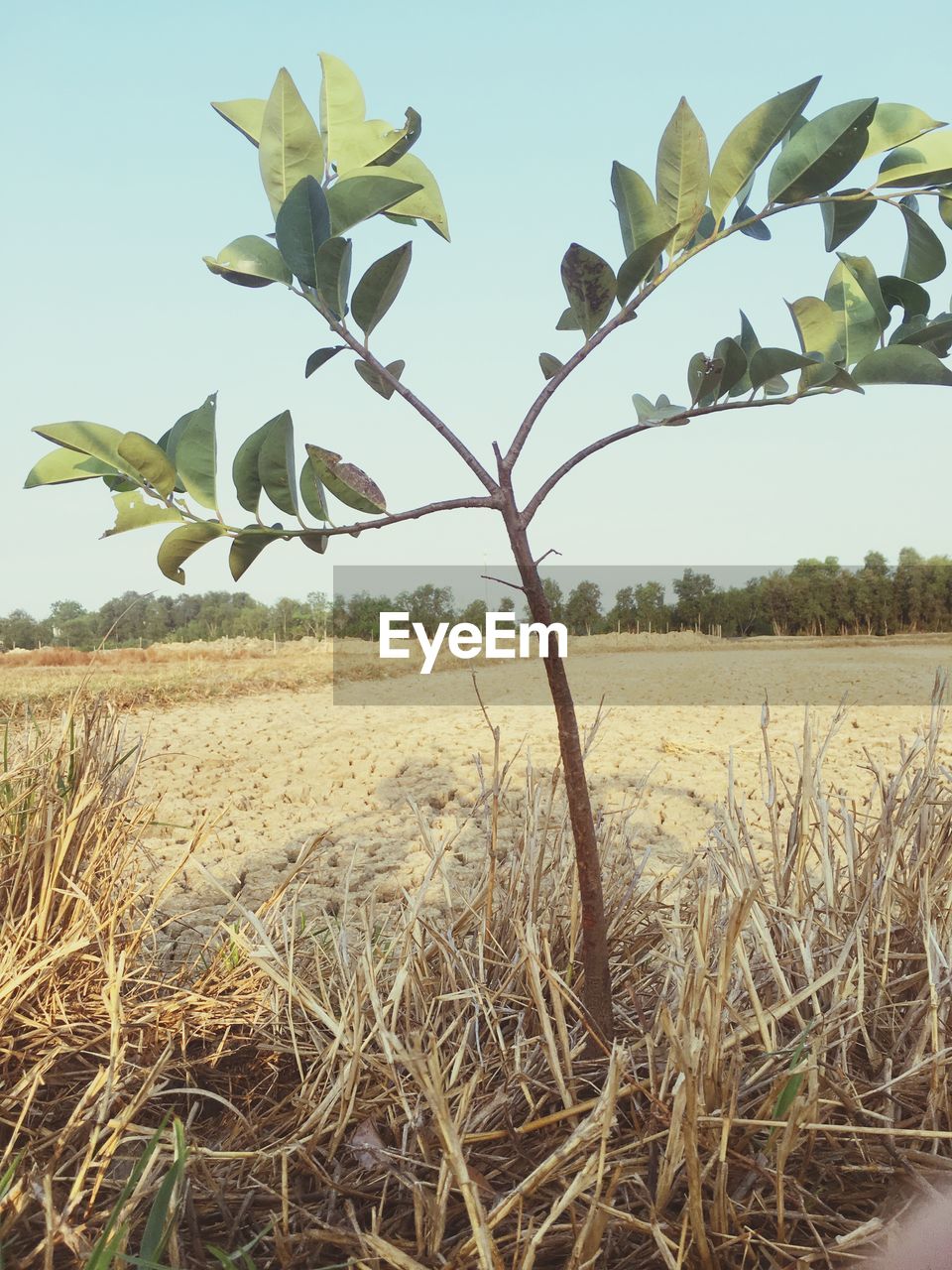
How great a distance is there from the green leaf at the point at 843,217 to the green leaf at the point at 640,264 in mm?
220

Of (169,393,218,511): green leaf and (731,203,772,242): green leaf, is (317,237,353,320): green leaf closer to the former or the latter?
(169,393,218,511): green leaf

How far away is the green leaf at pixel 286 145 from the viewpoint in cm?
102

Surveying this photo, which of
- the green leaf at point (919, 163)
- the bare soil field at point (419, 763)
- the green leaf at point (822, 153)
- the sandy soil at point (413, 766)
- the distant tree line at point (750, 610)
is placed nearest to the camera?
the green leaf at point (822, 153)

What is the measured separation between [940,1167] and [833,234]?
43.4 inches

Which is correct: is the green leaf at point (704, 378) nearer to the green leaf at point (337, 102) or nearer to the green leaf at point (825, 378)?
the green leaf at point (825, 378)

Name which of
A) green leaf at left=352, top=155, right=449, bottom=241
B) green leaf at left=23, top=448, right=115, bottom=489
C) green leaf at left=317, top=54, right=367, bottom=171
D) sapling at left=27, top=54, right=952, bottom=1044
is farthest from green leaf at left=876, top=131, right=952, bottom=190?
green leaf at left=23, top=448, right=115, bottom=489

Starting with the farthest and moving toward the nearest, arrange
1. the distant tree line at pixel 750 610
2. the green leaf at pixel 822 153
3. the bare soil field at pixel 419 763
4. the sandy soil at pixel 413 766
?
the distant tree line at pixel 750 610, the sandy soil at pixel 413 766, the bare soil field at pixel 419 763, the green leaf at pixel 822 153

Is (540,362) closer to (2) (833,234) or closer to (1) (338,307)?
(1) (338,307)

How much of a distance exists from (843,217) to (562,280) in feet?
1.20

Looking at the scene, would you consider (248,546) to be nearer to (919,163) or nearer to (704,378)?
(704,378)

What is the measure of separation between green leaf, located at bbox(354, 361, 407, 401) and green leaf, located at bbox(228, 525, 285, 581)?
231mm

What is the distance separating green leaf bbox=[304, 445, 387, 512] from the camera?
3.37ft

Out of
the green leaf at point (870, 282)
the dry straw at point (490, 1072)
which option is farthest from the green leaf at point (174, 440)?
the green leaf at point (870, 282)

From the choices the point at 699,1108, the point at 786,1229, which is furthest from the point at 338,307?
the point at 786,1229
